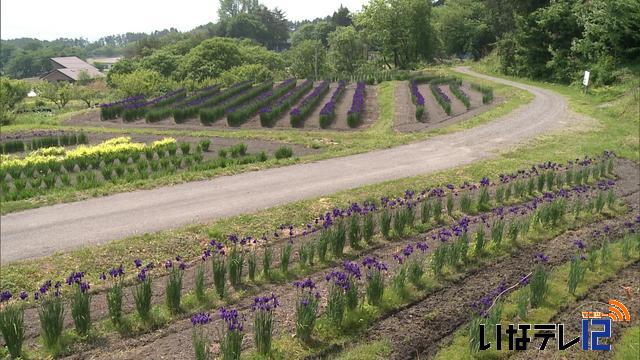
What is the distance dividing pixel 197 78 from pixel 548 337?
53987 mm

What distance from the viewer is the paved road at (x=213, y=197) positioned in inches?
413

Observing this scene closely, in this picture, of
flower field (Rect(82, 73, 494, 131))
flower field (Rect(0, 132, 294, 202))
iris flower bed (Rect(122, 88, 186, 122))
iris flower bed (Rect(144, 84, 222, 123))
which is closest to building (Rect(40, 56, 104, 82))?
iris flower bed (Rect(144, 84, 222, 123))

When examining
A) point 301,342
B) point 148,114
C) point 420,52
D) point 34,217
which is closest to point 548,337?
point 301,342

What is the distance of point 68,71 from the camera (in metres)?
104

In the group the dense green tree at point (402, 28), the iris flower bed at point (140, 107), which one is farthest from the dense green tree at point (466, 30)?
the iris flower bed at point (140, 107)

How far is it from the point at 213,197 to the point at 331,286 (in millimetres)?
6845

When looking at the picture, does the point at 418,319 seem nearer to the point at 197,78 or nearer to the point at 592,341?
the point at 592,341

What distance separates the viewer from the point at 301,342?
6.04 metres

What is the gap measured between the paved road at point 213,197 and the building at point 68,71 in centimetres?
9234

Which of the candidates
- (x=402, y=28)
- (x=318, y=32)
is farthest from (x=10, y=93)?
(x=318, y=32)

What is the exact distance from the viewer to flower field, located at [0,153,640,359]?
5996 millimetres

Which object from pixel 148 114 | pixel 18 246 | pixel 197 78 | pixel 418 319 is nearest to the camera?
pixel 418 319

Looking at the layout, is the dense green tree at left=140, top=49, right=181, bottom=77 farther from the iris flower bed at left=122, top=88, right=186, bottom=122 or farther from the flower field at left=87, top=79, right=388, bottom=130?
the iris flower bed at left=122, top=88, right=186, bottom=122

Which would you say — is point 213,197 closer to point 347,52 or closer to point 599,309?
point 599,309
